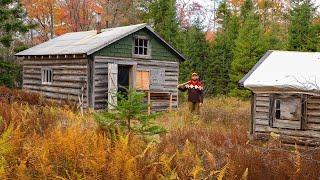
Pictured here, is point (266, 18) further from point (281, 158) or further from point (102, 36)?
point (281, 158)

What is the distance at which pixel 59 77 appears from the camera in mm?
21859

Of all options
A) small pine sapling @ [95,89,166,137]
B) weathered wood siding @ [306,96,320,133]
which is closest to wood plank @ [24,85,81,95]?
weathered wood siding @ [306,96,320,133]

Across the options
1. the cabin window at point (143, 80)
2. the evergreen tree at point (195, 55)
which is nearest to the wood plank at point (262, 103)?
the cabin window at point (143, 80)

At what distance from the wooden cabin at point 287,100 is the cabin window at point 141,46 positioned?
31.7ft

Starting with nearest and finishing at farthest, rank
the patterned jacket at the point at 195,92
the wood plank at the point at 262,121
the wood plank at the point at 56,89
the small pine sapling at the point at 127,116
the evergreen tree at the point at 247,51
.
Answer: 1. the small pine sapling at the point at 127,116
2. the wood plank at the point at 262,121
3. the patterned jacket at the point at 195,92
4. the wood plank at the point at 56,89
5. the evergreen tree at the point at 247,51

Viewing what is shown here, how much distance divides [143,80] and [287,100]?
1079 cm

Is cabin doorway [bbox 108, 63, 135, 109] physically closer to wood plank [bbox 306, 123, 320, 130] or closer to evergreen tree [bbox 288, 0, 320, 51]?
wood plank [bbox 306, 123, 320, 130]

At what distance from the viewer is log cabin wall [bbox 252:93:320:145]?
38.0 ft

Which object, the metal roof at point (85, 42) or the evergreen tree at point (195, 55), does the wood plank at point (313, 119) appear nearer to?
the metal roof at point (85, 42)

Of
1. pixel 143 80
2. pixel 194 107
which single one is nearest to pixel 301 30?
pixel 143 80

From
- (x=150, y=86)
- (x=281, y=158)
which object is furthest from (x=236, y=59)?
(x=281, y=158)

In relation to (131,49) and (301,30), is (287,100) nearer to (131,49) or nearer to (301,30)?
(131,49)

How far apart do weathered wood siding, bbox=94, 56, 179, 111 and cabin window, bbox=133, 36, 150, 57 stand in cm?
42

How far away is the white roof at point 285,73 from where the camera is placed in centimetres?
1138
